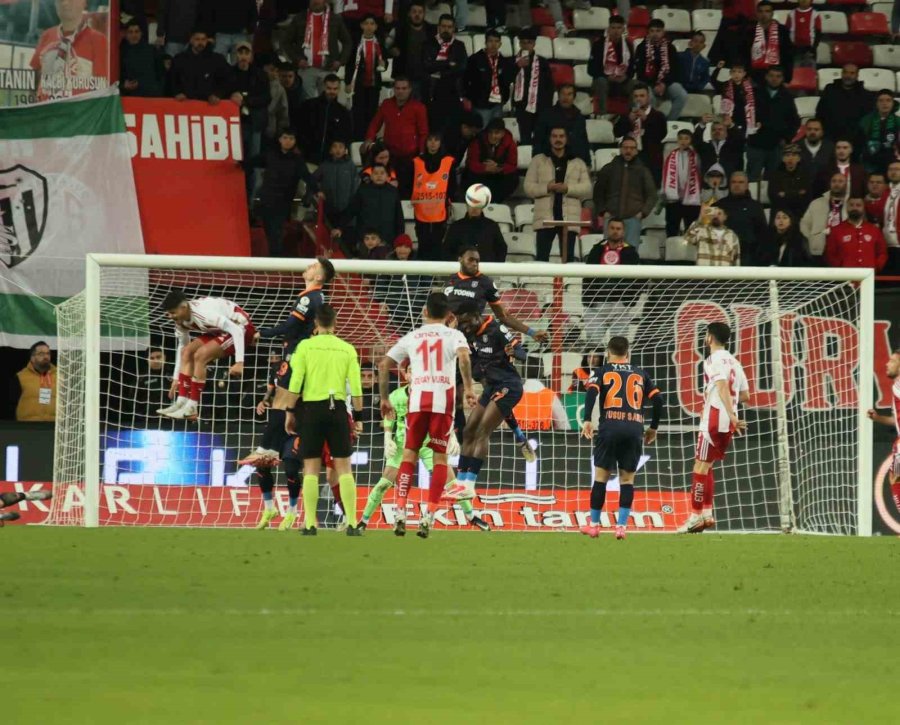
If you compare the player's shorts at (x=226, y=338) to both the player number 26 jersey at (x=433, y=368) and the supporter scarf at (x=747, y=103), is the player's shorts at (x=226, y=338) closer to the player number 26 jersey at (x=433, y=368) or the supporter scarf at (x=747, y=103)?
the player number 26 jersey at (x=433, y=368)

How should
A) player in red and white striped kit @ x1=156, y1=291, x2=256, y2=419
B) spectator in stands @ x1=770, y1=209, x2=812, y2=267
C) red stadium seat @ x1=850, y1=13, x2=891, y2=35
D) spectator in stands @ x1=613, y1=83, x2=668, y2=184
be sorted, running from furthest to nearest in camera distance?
1. red stadium seat @ x1=850, y1=13, x2=891, y2=35
2. spectator in stands @ x1=613, y1=83, x2=668, y2=184
3. spectator in stands @ x1=770, y1=209, x2=812, y2=267
4. player in red and white striped kit @ x1=156, y1=291, x2=256, y2=419

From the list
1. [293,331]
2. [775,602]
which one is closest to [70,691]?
[775,602]

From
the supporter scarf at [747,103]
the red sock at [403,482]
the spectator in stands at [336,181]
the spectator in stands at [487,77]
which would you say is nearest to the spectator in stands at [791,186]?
the supporter scarf at [747,103]

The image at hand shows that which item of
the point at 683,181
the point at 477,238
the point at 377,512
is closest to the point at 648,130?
the point at 683,181

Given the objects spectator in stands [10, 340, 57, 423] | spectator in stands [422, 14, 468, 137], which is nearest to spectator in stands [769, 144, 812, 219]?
spectator in stands [422, 14, 468, 137]

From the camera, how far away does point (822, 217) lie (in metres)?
19.5

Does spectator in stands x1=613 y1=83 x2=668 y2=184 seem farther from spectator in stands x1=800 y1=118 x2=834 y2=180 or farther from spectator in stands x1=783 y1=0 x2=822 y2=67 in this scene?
spectator in stands x1=783 y1=0 x2=822 y2=67

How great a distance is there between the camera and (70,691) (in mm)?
5301

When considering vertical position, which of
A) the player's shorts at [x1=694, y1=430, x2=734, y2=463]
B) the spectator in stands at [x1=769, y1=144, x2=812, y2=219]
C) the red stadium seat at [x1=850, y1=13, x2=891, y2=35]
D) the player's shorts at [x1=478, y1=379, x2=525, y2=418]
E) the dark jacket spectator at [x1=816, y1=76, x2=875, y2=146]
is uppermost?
the red stadium seat at [x1=850, y1=13, x2=891, y2=35]

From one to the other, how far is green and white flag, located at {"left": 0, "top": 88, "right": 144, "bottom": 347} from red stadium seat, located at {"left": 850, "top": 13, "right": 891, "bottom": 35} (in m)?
11.8

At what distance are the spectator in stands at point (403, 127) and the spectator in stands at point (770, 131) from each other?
427 centimetres

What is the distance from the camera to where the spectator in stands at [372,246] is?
58.5 ft

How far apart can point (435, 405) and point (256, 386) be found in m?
4.88

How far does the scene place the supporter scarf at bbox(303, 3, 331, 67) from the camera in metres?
19.9
